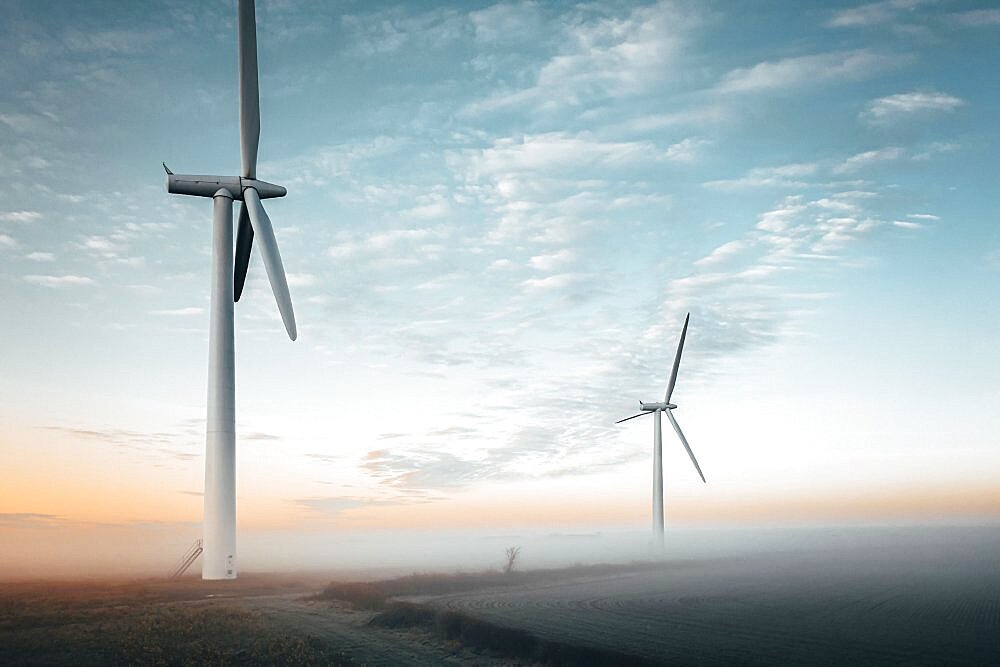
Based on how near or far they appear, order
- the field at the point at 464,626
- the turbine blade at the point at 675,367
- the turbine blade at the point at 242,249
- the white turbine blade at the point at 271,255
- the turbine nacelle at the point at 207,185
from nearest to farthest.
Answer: the field at the point at 464,626 < the white turbine blade at the point at 271,255 < the turbine nacelle at the point at 207,185 < the turbine blade at the point at 242,249 < the turbine blade at the point at 675,367

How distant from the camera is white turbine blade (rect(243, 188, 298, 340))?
40.5 metres

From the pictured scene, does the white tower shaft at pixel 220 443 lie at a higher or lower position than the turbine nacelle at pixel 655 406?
lower

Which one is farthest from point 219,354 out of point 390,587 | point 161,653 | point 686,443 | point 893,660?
point 686,443

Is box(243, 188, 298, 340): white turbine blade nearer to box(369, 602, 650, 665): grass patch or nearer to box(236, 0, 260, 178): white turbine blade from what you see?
box(236, 0, 260, 178): white turbine blade

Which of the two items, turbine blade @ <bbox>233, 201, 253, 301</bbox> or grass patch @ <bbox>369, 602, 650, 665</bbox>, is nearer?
grass patch @ <bbox>369, 602, 650, 665</bbox>

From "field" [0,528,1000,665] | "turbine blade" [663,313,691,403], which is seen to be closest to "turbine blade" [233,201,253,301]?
"field" [0,528,1000,665]

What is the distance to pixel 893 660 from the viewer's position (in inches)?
1592

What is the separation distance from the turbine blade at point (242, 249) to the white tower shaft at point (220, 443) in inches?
268

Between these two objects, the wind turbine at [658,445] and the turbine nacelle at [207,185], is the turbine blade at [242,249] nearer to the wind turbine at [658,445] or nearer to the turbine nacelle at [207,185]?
the turbine nacelle at [207,185]

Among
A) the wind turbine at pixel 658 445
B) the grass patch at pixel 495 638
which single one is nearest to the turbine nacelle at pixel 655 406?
the wind turbine at pixel 658 445

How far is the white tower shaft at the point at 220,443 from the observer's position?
129 ft

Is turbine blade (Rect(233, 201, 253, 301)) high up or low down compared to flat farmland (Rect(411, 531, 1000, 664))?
up

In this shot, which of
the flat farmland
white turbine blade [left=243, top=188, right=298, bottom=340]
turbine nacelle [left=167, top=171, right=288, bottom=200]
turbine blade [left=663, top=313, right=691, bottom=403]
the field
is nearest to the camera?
the field

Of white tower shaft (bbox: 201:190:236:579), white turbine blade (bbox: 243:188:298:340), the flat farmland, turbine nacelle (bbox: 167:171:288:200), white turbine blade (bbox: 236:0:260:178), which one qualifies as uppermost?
white turbine blade (bbox: 236:0:260:178)
